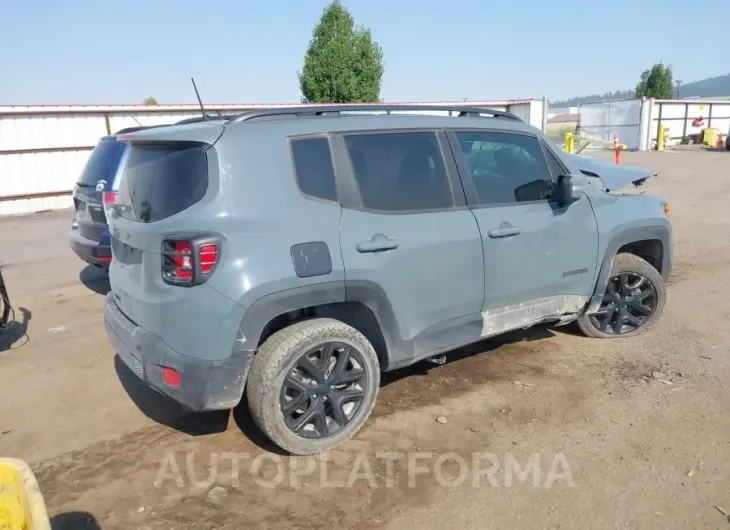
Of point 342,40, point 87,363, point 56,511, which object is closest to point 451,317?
point 56,511

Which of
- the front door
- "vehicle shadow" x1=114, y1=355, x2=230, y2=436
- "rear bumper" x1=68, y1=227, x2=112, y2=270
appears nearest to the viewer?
"vehicle shadow" x1=114, y1=355, x2=230, y2=436

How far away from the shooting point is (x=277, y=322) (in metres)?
3.38

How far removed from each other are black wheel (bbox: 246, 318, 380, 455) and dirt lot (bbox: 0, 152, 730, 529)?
0.53ft

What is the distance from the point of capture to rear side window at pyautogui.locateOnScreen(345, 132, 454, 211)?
11.4 ft

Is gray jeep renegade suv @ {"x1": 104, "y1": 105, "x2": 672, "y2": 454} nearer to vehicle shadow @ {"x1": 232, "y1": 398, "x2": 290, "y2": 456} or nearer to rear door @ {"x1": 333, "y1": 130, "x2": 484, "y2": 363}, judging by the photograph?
rear door @ {"x1": 333, "y1": 130, "x2": 484, "y2": 363}

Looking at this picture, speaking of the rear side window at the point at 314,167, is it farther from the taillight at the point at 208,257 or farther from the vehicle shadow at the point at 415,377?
the vehicle shadow at the point at 415,377

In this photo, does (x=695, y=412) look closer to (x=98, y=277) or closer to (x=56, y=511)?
(x=56, y=511)

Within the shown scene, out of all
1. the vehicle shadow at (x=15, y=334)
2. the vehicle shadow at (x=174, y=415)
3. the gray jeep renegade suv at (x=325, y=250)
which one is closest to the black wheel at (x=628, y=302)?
the gray jeep renegade suv at (x=325, y=250)

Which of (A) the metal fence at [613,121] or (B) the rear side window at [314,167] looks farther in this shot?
(A) the metal fence at [613,121]

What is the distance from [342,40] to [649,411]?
69.3 feet

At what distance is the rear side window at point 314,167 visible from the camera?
129 inches

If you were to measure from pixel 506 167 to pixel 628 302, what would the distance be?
1806 millimetres

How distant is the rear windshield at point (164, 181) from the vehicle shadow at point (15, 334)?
2.62 meters

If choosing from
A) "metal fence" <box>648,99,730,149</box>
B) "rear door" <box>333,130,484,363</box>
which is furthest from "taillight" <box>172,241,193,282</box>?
"metal fence" <box>648,99,730,149</box>
